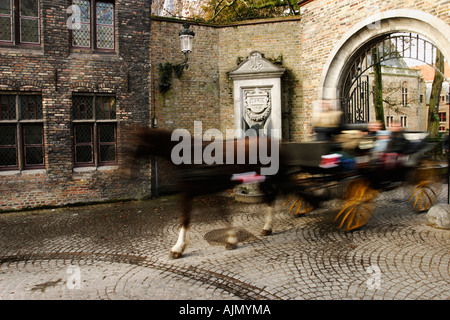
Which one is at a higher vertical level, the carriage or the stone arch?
the stone arch

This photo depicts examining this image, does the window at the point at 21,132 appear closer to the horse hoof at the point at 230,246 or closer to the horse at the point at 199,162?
the horse at the point at 199,162

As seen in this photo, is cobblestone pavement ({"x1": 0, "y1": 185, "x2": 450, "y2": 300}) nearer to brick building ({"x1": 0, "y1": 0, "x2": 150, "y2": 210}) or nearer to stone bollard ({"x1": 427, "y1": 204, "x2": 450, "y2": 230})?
stone bollard ({"x1": 427, "y1": 204, "x2": 450, "y2": 230})

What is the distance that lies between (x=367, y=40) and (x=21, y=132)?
31.1ft

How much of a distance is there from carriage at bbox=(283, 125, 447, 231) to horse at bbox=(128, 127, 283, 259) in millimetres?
601

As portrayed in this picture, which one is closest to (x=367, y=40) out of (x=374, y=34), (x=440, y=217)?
(x=374, y=34)

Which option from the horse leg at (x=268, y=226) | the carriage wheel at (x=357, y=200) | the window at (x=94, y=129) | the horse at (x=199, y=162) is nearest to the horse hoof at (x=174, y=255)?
the horse at (x=199, y=162)

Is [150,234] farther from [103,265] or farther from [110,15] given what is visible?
A: [110,15]

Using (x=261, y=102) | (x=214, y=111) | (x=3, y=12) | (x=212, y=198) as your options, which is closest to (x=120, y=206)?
(x=212, y=198)

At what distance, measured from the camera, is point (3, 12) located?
842 centimetres

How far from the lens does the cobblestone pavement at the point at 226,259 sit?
153 inches

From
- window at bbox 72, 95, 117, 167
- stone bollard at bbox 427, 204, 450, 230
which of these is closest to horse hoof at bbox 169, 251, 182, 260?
stone bollard at bbox 427, 204, 450, 230

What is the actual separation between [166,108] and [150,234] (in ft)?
16.5

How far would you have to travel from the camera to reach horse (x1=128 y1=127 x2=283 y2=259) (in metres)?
4.64

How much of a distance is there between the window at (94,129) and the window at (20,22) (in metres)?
1.86
